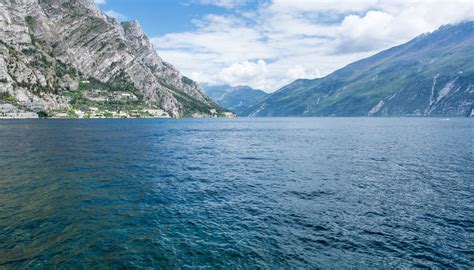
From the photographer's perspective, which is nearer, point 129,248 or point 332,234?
point 129,248

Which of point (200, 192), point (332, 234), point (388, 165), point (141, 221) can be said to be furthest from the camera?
point (388, 165)

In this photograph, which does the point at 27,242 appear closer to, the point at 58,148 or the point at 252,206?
the point at 252,206

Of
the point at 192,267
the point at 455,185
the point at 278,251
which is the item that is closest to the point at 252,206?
the point at 278,251

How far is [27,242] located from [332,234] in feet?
92.3

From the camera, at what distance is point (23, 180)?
4975 cm

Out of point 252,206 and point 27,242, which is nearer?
point 27,242

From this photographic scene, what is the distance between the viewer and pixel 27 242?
88.8ft

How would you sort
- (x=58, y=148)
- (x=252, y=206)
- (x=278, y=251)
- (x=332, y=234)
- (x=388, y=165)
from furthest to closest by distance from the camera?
1. (x=58, y=148)
2. (x=388, y=165)
3. (x=252, y=206)
4. (x=332, y=234)
5. (x=278, y=251)

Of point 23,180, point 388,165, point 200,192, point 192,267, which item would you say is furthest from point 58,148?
point 388,165

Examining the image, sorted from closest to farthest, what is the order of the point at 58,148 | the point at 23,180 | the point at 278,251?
the point at 278,251
the point at 23,180
the point at 58,148

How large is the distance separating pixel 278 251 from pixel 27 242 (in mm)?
21968

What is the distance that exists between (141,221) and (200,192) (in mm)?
13366

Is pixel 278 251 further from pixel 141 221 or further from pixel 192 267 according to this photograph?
pixel 141 221

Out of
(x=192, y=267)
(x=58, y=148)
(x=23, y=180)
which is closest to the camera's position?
(x=192, y=267)
